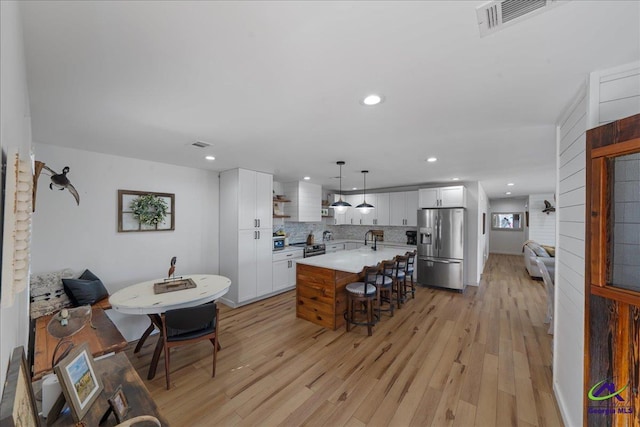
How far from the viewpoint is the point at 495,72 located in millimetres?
1442

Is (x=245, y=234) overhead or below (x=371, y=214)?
below

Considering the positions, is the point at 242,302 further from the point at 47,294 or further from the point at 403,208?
the point at 403,208

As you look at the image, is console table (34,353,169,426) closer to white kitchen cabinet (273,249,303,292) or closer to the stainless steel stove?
white kitchen cabinet (273,249,303,292)

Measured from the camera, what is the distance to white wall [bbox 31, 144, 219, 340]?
9.26 ft

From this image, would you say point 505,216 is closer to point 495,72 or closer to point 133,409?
point 495,72

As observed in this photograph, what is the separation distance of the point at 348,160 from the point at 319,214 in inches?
108

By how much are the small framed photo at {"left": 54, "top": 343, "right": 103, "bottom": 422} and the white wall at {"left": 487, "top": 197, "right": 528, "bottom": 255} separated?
1131cm

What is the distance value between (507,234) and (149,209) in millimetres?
12036

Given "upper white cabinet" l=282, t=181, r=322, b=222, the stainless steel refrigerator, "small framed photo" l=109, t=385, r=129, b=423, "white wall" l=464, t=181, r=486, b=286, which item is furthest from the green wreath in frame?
"white wall" l=464, t=181, r=486, b=286

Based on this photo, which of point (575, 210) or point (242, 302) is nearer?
point (575, 210)

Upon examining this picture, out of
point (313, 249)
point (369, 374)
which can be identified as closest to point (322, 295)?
point (369, 374)

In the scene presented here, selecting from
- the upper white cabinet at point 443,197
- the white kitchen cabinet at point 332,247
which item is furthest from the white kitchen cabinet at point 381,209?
the white kitchen cabinet at point 332,247

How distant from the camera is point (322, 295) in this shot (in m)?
3.57

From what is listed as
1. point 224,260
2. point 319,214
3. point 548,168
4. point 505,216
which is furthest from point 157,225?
point 505,216
